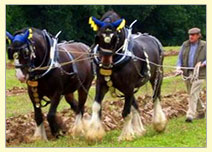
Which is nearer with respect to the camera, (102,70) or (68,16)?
(102,70)

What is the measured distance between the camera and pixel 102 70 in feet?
23.7

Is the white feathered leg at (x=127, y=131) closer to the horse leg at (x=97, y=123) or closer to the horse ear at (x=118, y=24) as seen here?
the horse leg at (x=97, y=123)

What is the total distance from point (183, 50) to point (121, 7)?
22641mm

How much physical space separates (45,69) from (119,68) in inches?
51.0

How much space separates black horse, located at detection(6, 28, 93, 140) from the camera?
7.20 metres

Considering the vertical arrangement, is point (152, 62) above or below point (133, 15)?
above

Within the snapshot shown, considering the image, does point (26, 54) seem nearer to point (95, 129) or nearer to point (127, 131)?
point (95, 129)

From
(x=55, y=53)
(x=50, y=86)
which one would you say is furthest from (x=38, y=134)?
(x=55, y=53)

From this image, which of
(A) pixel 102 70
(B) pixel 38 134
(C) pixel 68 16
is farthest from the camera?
(C) pixel 68 16

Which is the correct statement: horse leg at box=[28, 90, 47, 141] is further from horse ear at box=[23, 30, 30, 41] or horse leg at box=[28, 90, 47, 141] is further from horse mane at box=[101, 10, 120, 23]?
horse mane at box=[101, 10, 120, 23]

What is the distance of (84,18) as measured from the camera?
1236 inches

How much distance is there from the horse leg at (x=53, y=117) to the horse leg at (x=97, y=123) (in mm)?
711

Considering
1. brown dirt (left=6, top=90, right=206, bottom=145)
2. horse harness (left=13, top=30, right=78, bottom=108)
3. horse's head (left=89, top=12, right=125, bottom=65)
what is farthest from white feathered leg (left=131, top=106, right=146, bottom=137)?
horse's head (left=89, top=12, right=125, bottom=65)

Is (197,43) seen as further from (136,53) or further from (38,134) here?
(38,134)
